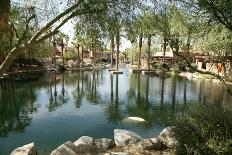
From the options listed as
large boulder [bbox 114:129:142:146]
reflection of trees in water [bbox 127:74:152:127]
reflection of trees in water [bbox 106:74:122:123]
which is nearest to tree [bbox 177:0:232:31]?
large boulder [bbox 114:129:142:146]

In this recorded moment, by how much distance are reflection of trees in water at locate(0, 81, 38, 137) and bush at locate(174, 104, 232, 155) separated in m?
13.6

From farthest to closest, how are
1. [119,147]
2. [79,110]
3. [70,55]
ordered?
1. [70,55]
2. [79,110]
3. [119,147]

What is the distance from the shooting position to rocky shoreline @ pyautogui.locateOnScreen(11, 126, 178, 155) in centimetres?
1499

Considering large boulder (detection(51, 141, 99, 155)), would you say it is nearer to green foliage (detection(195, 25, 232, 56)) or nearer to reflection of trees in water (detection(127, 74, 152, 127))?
green foliage (detection(195, 25, 232, 56))

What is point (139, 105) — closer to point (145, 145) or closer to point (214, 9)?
point (145, 145)

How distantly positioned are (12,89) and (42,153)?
29776mm

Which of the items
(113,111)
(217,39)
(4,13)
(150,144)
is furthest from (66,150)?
(217,39)

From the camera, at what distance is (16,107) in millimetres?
32438

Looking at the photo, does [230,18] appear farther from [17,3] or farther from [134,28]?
[17,3]

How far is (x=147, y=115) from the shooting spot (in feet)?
92.5

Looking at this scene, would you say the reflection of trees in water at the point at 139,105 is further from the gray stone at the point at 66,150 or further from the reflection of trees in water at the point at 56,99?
the gray stone at the point at 66,150

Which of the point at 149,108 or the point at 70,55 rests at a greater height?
the point at 70,55

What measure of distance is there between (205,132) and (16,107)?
79.5 feet

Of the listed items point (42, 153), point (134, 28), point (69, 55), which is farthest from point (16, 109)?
point (69, 55)
